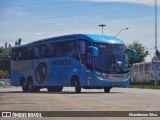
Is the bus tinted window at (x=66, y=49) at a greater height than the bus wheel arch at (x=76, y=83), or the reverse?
the bus tinted window at (x=66, y=49)

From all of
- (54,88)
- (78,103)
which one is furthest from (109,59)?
(78,103)

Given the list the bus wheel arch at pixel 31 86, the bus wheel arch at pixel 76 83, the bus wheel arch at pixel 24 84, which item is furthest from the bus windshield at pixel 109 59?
the bus wheel arch at pixel 24 84

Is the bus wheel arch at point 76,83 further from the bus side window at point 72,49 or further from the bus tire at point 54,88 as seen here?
the bus tire at point 54,88

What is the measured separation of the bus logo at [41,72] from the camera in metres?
32.3

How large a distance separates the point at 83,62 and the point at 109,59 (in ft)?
5.21

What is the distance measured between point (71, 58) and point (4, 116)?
17.7 m

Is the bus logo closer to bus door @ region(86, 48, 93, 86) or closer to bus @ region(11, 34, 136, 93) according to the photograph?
bus @ region(11, 34, 136, 93)

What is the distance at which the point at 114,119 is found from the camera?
1110 cm

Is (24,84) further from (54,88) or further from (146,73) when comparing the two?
(146,73)

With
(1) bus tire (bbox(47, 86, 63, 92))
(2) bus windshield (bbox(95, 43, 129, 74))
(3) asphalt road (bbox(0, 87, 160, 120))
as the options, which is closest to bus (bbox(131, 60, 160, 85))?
(1) bus tire (bbox(47, 86, 63, 92))

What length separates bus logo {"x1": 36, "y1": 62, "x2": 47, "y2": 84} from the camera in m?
32.3

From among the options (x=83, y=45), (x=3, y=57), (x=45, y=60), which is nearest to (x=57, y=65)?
(x=45, y=60)

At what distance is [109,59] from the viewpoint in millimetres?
27688

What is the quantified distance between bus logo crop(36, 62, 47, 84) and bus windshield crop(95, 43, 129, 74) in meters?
5.82
